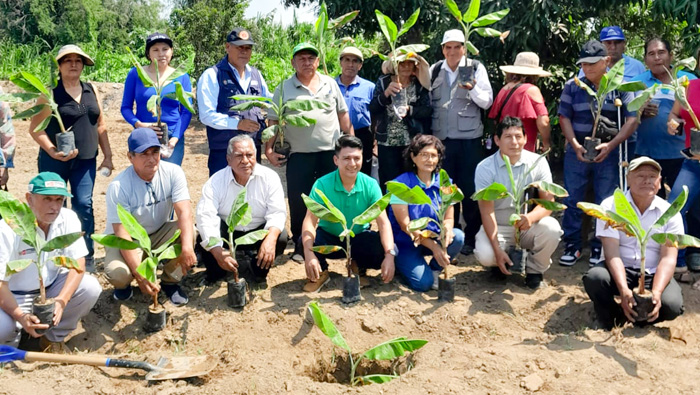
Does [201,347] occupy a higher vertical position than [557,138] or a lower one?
lower

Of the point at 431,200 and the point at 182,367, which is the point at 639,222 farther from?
the point at 182,367

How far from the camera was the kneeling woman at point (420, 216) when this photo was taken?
538 cm

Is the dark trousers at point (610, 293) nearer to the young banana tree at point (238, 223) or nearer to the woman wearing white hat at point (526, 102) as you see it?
the woman wearing white hat at point (526, 102)

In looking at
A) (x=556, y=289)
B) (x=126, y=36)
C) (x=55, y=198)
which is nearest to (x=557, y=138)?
(x=556, y=289)

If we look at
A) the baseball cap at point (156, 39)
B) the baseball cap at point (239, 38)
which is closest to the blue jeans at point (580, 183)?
the baseball cap at point (239, 38)

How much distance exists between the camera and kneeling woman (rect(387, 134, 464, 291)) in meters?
5.38

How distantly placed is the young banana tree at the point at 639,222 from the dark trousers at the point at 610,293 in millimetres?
242

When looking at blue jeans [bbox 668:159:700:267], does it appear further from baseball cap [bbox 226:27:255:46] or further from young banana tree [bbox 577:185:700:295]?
baseball cap [bbox 226:27:255:46]

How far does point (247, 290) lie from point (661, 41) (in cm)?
397

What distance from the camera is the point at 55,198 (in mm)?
4566

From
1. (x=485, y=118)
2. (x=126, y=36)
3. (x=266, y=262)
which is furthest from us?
(x=126, y=36)

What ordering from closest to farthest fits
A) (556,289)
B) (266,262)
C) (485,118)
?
(266,262)
(556,289)
(485,118)

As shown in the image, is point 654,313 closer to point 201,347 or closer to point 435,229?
point 435,229

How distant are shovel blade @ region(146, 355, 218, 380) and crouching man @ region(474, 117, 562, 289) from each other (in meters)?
2.28
